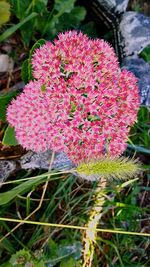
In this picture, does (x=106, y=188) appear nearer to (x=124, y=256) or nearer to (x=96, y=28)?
(x=124, y=256)

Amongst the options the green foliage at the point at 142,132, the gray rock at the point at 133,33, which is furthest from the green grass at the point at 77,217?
the gray rock at the point at 133,33

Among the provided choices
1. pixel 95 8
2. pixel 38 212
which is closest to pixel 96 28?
pixel 95 8

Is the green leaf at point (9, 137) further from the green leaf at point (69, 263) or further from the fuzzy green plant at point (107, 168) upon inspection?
the green leaf at point (69, 263)

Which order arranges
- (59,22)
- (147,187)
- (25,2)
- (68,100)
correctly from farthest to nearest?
(147,187), (59,22), (25,2), (68,100)

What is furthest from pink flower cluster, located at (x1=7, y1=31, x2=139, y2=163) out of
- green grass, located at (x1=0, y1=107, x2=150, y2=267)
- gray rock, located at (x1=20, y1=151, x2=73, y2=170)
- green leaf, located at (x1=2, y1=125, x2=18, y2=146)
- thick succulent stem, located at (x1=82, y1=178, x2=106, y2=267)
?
thick succulent stem, located at (x1=82, y1=178, x2=106, y2=267)

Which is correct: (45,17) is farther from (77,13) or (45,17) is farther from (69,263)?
(69,263)

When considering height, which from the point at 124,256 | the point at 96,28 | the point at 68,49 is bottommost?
the point at 124,256

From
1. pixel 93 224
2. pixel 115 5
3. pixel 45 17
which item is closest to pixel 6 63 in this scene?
pixel 45 17
